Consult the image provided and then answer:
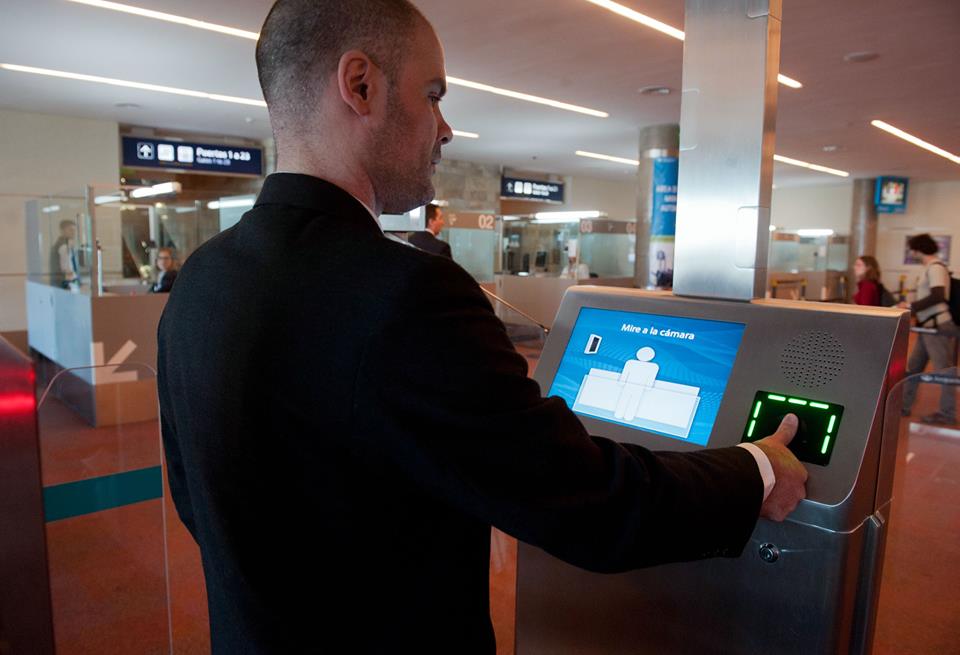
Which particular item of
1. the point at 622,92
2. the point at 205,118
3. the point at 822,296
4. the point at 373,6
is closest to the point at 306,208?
the point at 373,6

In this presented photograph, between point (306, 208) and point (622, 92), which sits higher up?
point (622, 92)

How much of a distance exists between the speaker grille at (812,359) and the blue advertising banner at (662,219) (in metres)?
8.50

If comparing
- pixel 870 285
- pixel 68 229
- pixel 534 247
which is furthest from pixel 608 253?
pixel 68 229

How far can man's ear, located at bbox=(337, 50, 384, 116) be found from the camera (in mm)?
861

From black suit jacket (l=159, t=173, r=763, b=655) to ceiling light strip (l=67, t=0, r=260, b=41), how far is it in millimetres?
4685

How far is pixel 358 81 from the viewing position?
34.3 inches

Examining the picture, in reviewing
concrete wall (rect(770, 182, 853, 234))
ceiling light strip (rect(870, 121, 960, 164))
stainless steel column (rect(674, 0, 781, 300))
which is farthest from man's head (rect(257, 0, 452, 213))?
concrete wall (rect(770, 182, 853, 234))

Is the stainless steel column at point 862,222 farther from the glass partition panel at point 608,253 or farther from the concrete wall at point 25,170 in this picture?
the concrete wall at point 25,170

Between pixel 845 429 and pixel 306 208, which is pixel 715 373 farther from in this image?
pixel 306 208

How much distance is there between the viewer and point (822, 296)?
14359mm

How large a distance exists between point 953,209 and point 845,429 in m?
17.3

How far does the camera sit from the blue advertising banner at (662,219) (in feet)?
31.6

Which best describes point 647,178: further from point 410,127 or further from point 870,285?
point 410,127

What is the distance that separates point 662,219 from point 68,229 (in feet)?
23.9
